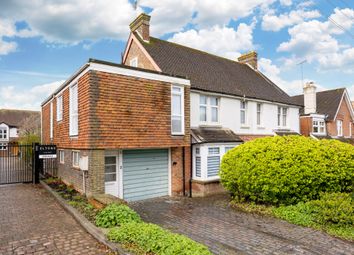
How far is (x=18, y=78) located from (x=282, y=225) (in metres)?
18.8

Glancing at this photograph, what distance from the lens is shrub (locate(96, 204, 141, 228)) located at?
641cm

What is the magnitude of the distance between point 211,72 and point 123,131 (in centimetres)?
925

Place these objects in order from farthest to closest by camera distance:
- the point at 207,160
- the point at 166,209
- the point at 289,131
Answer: the point at 289,131 → the point at 207,160 → the point at 166,209

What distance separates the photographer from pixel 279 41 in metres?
17.2

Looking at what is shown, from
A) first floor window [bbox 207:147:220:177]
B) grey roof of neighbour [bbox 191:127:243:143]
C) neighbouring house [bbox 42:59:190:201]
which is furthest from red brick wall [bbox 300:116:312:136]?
neighbouring house [bbox 42:59:190:201]

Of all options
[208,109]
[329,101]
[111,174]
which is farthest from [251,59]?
[111,174]

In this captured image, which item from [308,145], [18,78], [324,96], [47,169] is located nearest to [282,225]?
[308,145]

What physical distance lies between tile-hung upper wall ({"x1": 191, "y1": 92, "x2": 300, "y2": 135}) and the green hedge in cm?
432

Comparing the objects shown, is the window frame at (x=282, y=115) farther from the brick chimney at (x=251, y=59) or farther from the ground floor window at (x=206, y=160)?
the ground floor window at (x=206, y=160)

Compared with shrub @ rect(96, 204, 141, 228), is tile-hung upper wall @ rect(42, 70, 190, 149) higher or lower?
higher

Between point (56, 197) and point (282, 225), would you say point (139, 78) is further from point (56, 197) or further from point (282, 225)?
point (282, 225)

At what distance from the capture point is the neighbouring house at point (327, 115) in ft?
77.8

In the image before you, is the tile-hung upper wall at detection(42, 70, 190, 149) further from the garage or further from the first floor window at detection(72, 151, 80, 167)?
the garage

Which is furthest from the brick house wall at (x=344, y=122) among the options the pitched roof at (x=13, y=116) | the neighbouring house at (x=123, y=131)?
the pitched roof at (x=13, y=116)
